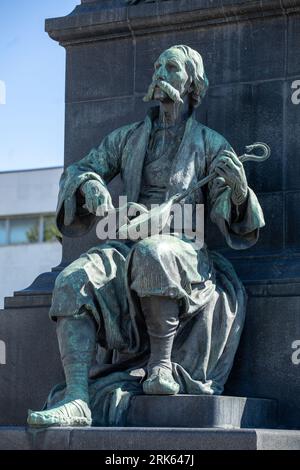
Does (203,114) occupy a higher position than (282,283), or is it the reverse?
(203,114)

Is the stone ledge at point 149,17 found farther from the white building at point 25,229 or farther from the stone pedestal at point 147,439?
the white building at point 25,229

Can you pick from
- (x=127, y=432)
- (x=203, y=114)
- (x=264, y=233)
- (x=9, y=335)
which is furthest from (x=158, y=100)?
(x=127, y=432)

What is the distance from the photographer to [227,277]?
11.7m

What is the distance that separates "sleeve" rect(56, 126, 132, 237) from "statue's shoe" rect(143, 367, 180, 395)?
5.83ft

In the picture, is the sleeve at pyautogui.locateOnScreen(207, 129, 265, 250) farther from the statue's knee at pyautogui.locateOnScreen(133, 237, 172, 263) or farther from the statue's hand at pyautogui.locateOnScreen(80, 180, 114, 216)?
the statue's hand at pyautogui.locateOnScreen(80, 180, 114, 216)

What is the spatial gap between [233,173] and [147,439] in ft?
8.03

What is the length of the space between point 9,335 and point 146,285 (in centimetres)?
202

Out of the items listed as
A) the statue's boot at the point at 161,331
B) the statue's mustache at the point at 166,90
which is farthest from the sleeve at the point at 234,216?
the statue's boot at the point at 161,331

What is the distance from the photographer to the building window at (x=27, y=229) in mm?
48000

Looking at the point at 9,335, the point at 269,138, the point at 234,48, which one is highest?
the point at 234,48

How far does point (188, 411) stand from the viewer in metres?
10.7

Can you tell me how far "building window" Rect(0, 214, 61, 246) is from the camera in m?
48.0
